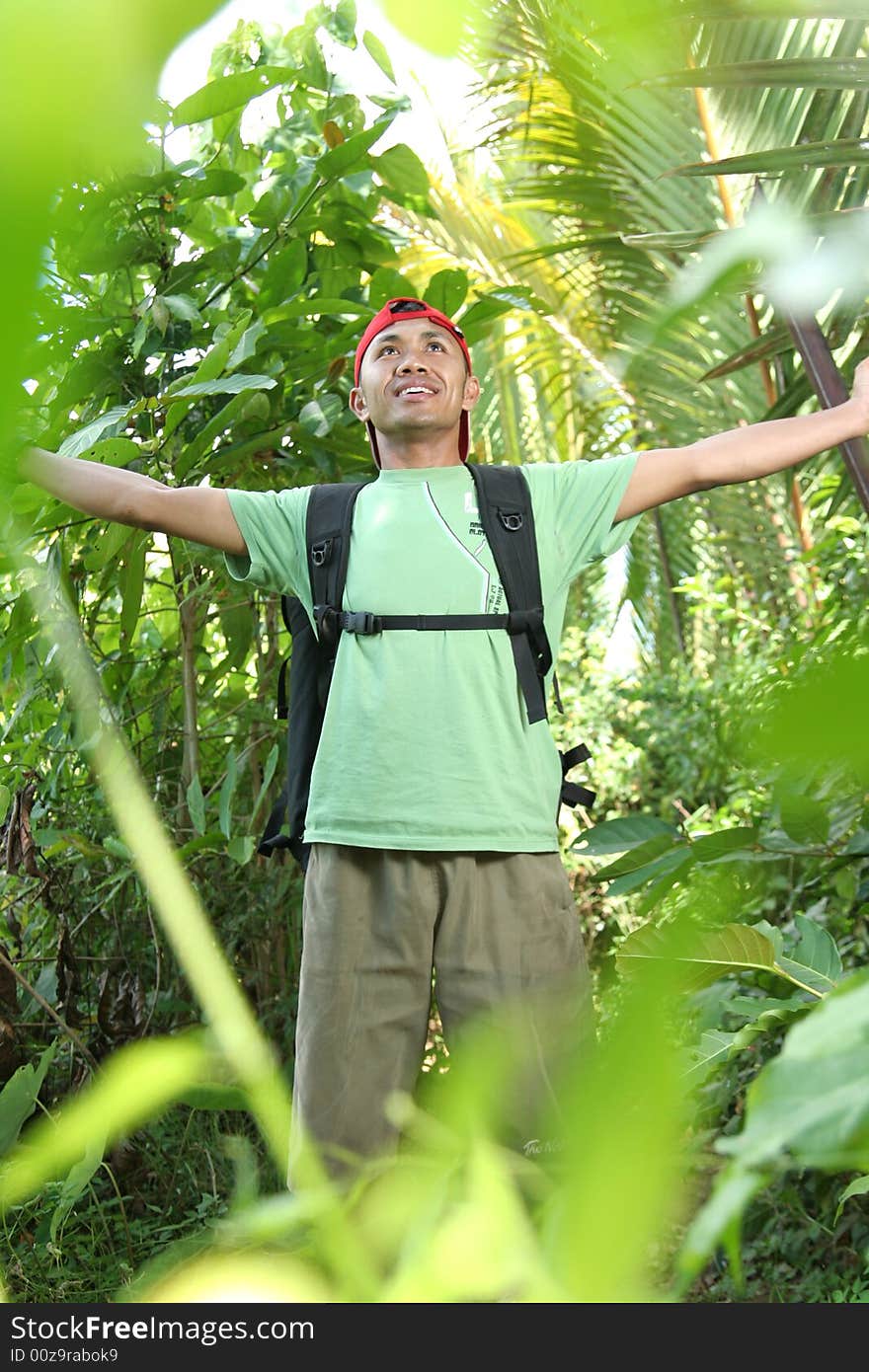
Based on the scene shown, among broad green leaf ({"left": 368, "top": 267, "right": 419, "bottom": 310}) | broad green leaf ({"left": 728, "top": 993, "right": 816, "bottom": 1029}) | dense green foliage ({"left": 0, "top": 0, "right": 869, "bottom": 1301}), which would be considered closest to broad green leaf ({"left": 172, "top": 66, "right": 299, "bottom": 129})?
dense green foliage ({"left": 0, "top": 0, "right": 869, "bottom": 1301})

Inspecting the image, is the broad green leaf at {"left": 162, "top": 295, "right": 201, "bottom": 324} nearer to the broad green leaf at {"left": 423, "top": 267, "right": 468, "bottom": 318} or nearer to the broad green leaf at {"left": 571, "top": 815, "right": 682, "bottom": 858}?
the broad green leaf at {"left": 423, "top": 267, "right": 468, "bottom": 318}

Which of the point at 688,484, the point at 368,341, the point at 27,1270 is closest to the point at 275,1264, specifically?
the point at 688,484

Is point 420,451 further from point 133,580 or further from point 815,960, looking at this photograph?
point 815,960

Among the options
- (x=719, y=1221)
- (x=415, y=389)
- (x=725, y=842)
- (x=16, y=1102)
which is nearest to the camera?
(x=719, y=1221)

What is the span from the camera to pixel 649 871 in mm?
1152

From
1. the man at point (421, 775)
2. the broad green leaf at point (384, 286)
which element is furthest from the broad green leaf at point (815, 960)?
the broad green leaf at point (384, 286)

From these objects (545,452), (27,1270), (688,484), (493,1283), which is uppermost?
(545,452)

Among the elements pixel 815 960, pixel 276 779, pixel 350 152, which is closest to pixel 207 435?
pixel 350 152

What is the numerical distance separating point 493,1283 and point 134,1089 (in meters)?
0.04

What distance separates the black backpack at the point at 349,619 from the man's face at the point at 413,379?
3.9 inches

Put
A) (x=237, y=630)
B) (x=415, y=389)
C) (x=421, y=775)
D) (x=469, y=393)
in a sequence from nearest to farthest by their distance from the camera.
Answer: (x=421, y=775) < (x=415, y=389) < (x=469, y=393) < (x=237, y=630)

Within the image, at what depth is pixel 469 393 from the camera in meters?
1.69

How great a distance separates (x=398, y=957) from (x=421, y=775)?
223 millimetres

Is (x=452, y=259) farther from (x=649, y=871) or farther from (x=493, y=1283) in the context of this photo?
(x=493, y=1283)
